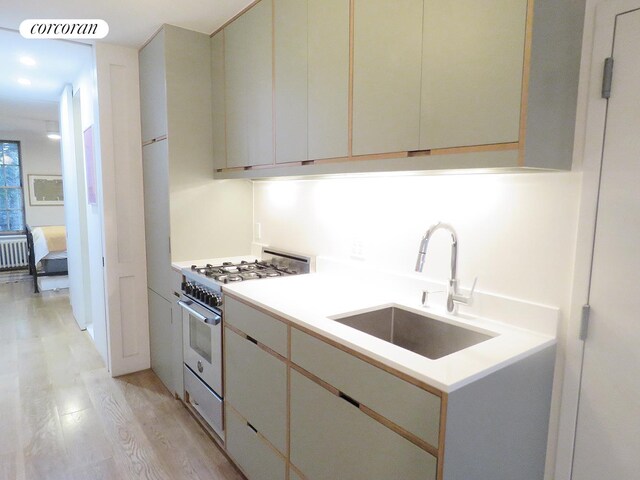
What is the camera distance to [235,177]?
98.5 inches

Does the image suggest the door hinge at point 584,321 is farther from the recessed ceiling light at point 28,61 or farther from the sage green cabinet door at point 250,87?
the recessed ceiling light at point 28,61

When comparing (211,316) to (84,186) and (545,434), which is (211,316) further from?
(84,186)

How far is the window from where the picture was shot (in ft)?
22.5

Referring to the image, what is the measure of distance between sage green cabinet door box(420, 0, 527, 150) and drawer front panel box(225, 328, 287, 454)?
1.12 meters

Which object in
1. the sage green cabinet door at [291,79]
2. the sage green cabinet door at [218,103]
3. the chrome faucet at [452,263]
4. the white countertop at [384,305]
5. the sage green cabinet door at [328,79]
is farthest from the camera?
the sage green cabinet door at [218,103]

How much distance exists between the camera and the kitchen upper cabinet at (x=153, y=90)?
8.41 feet

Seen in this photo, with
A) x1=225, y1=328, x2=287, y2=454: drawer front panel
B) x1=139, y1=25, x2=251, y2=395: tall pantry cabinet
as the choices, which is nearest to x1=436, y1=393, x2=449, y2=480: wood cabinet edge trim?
x1=225, y1=328, x2=287, y2=454: drawer front panel

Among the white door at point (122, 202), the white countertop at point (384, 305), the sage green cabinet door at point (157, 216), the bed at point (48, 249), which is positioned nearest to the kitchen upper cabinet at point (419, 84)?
the white countertop at point (384, 305)

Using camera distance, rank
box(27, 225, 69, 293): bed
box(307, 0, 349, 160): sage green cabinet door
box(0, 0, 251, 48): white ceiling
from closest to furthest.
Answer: box(307, 0, 349, 160): sage green cabinet door → box(0, 0, 251, 48): white ceiling → box(27, 225, 69, 293): bed

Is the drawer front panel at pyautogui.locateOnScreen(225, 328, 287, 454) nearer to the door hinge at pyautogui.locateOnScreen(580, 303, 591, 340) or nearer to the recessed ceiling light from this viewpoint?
the door hinge at pyautogui.locateOnScreen(580, 303, 591, 340)

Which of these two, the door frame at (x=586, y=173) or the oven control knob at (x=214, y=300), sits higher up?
the door frame at (x=586, y=173)

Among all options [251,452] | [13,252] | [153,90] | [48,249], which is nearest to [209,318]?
[251,452]

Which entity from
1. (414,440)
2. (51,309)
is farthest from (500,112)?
(51,309)

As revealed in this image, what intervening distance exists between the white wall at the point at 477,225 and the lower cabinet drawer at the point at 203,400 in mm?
1037
